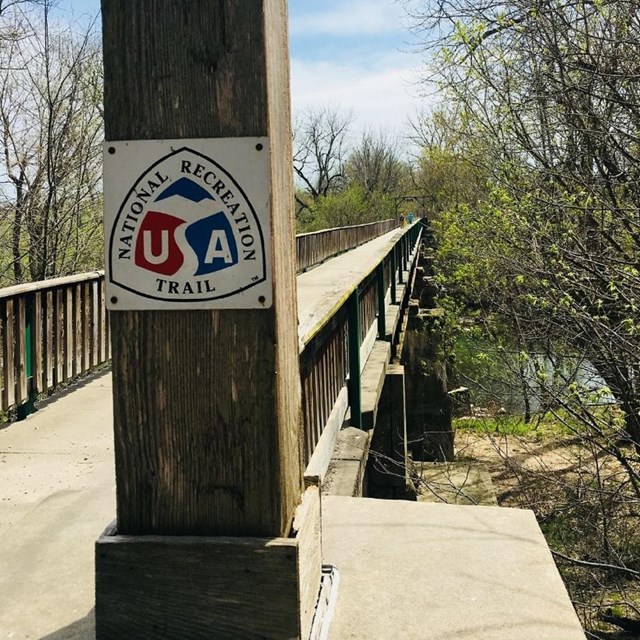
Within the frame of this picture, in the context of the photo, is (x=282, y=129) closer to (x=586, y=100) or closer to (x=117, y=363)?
(x=117, y=363)

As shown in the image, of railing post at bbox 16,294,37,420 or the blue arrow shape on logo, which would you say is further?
railing post at bbox 16,294,37,420

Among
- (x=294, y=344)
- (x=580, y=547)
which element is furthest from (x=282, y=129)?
(x=580, y=547)

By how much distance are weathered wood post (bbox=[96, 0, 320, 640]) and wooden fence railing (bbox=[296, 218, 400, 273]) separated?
10312 millimetres

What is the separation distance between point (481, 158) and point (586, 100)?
3.77 meters

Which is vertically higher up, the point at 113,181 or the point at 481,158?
the point at 481,158

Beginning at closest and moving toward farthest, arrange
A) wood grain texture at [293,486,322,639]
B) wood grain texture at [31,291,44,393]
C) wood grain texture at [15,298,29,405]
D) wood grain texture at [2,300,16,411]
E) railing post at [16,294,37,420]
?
wood grain texture at [293,486,322,639] < wood grain texture at [2,300,16,411] < wood grain texture at [15,298,29,405] < railing post at [16,294,37,420] < wood grain texture at [31,291,44,393]

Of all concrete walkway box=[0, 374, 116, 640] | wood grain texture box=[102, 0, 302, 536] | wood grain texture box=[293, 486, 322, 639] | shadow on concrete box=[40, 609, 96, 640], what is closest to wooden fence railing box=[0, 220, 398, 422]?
concrete walkway box=[0, 374, 116, 640]

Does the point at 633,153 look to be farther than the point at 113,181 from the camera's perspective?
Yes

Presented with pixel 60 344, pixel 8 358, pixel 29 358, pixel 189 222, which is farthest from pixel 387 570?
pixel 60 344

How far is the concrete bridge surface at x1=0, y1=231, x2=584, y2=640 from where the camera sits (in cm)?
250

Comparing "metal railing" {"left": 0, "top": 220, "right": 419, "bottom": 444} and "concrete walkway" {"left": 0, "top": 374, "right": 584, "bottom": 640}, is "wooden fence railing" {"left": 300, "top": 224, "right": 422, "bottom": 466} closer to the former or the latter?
"metal railing" {"left": 0, "top": 220, "right": 419, "bottom": 444}

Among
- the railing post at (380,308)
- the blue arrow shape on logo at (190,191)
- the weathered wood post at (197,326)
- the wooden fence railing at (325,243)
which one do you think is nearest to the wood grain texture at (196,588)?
the weathered wood post at (197,326)

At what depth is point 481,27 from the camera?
8.93 m

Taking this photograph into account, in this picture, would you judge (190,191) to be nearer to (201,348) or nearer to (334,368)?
(201,348)
